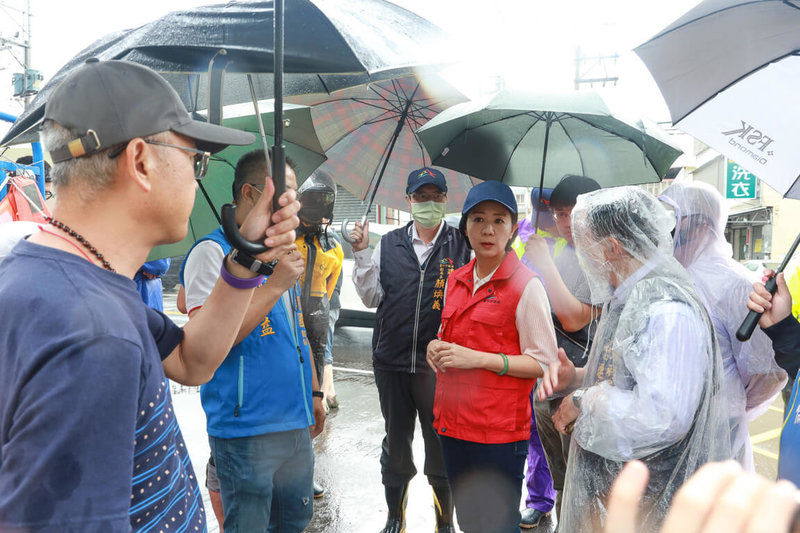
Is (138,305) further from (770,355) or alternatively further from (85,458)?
(770,355)

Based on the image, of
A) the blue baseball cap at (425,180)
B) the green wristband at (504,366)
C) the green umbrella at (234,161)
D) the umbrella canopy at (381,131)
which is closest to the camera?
the green wristband at (504,366)

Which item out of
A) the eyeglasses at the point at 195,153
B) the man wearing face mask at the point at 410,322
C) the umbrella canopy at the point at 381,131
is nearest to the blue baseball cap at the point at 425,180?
the man wearing face mask at the point at 410,322

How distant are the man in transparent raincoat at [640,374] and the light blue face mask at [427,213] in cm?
138

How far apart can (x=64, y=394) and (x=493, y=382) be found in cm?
191

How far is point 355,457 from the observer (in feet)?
14.7

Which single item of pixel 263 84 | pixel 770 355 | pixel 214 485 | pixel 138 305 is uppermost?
pixel 263 84

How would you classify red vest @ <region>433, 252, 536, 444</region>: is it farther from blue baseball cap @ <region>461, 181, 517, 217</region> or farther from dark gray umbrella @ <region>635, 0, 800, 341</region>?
dark gray umbrella @ <region>635, 0, 800, 341</region>

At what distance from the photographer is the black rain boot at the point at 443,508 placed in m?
3.10

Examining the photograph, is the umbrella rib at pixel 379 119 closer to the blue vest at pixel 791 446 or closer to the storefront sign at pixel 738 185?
the blue vest at pixel 791 446

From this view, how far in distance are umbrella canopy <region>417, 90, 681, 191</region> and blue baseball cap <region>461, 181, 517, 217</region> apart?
563mm

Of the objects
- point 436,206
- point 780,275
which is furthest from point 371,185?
point 780,275

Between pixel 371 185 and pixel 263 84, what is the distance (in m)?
1.42

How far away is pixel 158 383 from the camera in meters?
1.08

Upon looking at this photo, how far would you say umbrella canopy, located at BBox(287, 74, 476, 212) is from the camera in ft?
11.4
